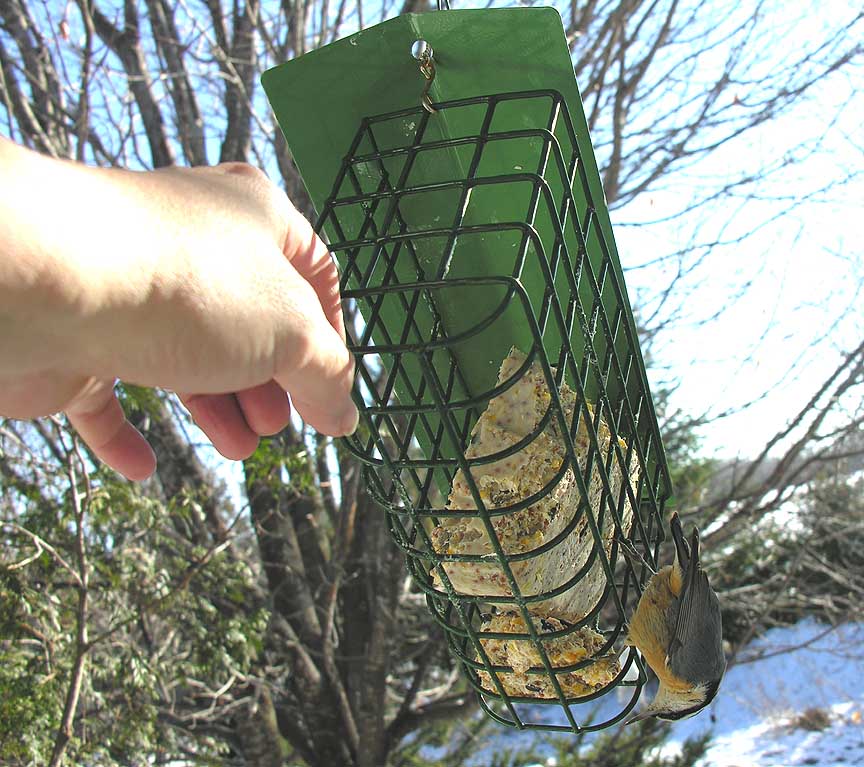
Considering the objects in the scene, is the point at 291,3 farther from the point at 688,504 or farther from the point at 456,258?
the point at 688,504

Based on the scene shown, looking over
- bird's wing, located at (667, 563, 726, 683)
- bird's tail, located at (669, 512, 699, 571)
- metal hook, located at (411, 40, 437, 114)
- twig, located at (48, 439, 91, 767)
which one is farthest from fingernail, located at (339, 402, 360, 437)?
twig, located at (48, 439, 91, 767)

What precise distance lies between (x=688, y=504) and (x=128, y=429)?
6.60 meters

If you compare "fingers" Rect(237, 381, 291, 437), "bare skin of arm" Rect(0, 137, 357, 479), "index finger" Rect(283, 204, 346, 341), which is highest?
"index finger" Rect(283, 204, 346, 341)

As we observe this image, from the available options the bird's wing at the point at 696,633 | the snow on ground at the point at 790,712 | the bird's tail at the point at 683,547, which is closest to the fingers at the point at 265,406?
the bird's tail at the point at 683,547

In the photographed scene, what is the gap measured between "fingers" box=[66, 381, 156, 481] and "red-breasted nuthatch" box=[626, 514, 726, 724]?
111 cm

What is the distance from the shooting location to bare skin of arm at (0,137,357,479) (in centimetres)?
60

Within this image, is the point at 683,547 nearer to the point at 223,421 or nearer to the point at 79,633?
the point at 223,421

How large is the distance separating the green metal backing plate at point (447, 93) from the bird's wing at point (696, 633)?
539 mm

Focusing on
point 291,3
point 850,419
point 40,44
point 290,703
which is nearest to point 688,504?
point 850,419

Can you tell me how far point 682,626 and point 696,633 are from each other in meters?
0.04

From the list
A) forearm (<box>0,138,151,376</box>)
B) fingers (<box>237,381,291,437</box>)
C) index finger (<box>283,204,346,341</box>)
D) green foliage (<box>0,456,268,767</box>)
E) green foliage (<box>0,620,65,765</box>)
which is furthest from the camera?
green foliage (<box>0,456,268,767</box>)

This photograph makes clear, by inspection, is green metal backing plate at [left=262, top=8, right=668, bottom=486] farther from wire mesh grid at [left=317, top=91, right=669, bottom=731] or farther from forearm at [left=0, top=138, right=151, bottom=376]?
forearm at [left=0, top=138, right=151, bottom=376]

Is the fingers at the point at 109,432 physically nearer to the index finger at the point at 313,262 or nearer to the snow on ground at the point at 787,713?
the index finger at the point at 313,262

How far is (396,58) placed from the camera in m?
1.30
